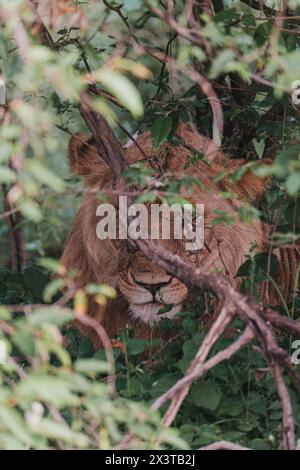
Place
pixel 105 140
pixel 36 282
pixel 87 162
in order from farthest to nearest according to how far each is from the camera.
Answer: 1. pixel 87 162
2. pixel 36 282
3. pixel 105 140

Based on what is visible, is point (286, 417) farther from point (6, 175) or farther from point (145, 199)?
point (6, 175)

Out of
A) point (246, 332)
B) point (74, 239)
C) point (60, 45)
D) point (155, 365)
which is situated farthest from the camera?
point (74, 239)

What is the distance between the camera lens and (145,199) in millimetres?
3180

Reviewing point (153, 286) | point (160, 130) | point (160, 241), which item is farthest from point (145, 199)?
point (153, 286)

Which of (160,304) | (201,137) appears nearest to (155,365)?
(160,304)

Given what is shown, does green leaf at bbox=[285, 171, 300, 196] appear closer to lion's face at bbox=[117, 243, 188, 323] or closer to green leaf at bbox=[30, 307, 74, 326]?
green leaf at bbox=[30, 307, 74, 326]

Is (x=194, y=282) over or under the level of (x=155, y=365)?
over

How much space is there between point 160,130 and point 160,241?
0.55 metres

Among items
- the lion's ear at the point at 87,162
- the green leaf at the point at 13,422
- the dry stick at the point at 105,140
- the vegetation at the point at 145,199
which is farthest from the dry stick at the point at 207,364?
the lion's ear at the point at 87,162

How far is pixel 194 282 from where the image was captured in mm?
3336

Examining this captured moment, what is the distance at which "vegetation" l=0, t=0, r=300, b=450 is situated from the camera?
261cm

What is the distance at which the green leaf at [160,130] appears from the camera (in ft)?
13.9
